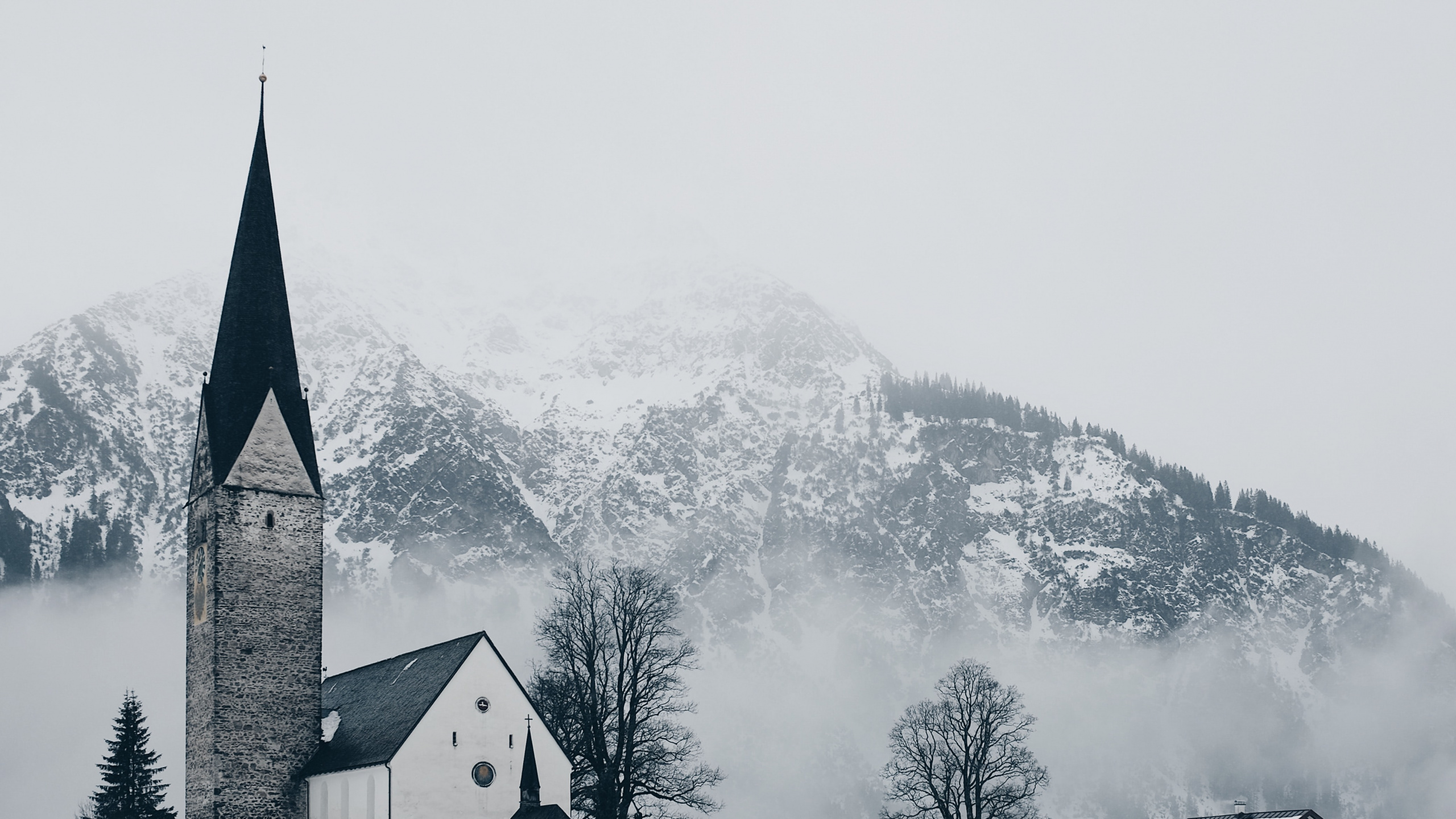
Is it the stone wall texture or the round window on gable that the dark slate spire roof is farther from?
the round window on gable

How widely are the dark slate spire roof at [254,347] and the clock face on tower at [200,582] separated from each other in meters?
3.24

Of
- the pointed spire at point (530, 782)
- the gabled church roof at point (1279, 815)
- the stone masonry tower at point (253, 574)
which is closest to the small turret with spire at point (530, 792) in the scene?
the pointed spire at point (530, 782)

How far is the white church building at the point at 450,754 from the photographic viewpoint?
47.7 m

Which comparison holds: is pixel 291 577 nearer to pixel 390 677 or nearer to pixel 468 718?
pixel 390 677

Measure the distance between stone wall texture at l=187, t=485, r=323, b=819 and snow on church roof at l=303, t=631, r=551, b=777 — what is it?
146 cm

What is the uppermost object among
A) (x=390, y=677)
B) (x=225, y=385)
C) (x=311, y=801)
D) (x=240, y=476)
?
(x=225, y=385)

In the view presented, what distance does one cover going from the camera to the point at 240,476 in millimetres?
52719

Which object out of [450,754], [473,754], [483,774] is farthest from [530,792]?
[450,754]

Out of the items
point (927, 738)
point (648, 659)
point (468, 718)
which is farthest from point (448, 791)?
point (927, 738)

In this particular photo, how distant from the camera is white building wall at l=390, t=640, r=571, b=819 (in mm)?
47719

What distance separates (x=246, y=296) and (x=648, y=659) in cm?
2125

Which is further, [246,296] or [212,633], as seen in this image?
[246,296]

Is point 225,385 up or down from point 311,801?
up

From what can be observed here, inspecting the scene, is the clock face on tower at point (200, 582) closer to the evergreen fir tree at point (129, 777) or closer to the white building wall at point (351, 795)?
the white building wall at point (351, 795)
